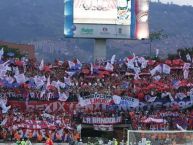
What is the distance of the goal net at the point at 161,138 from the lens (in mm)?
27109

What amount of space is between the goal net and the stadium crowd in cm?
896

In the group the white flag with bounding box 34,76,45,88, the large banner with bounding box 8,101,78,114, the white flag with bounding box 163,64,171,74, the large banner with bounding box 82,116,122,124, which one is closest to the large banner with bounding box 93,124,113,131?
the large banner with bounding box 82,116,122,124

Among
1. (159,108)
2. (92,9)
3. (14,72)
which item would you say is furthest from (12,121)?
(92,9)

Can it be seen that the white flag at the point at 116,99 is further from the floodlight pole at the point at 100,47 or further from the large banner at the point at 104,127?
the floodlight pole at the point at 100,47

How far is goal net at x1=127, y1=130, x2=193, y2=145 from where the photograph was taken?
27109 mm

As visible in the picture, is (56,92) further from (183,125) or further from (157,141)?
(157,141)

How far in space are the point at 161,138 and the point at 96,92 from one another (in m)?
12.4

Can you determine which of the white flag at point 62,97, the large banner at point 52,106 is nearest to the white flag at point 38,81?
the large banner at point 52,106

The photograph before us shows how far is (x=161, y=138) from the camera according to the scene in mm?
28109

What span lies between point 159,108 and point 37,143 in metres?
9.65

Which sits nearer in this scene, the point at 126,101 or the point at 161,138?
the point at 161,138

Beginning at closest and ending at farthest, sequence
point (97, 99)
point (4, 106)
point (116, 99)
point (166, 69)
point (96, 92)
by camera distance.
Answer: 1. point (4, 106)
2. point (116, 99)
3. point (97, 99)
4. point (96, 92)
5. point (166, 69)

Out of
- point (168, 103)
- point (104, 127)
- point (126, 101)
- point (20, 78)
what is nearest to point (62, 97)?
point (20, 78)

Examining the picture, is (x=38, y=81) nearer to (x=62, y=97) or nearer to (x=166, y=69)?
(x=62, y=97)
